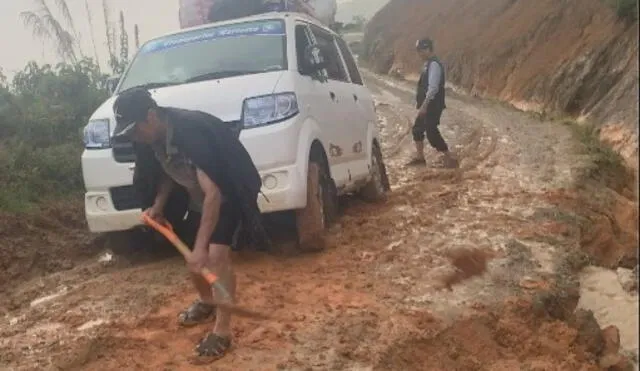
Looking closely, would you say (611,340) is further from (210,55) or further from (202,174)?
(210,55)

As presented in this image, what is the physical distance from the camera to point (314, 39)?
24.4ft

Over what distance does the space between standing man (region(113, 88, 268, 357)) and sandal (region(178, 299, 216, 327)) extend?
216mm

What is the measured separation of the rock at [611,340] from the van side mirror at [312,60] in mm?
3060

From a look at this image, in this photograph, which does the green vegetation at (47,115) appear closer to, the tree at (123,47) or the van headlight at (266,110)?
the tree at (123,47)

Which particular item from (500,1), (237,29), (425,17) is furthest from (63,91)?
(425,17)

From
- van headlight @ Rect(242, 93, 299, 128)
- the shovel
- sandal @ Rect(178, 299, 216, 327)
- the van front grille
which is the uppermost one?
van headlight @ Rect(242, 93, 299, 128)

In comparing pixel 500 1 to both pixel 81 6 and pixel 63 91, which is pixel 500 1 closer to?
pixel 81 6

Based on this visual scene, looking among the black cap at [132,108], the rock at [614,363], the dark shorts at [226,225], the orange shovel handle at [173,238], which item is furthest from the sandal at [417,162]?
the black cap at [132,108]

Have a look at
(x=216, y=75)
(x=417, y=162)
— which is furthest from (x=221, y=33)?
(x=417, y=162)

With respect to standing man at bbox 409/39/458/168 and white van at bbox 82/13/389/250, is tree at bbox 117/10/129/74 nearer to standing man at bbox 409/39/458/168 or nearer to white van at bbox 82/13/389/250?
standing man at bbox 409/39/458/168

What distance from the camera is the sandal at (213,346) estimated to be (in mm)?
4270

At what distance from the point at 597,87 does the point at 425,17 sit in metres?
22.9

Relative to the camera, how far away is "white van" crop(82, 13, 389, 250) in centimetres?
594

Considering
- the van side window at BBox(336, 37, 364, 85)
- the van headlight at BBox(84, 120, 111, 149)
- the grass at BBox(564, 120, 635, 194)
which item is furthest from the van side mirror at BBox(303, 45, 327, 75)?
the grass at BBox(564, 120, 635, 194)
